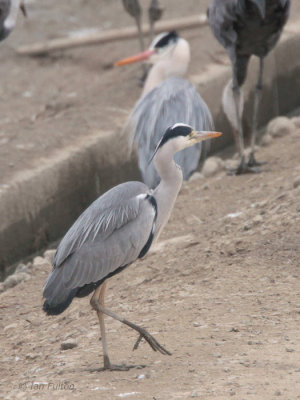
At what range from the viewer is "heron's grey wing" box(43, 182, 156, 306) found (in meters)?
4.45

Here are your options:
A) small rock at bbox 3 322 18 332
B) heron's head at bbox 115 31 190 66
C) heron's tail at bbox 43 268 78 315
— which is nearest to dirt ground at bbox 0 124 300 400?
small rock at bbox 3 322 18 332

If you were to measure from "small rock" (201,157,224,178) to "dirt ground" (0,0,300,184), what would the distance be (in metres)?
0.95

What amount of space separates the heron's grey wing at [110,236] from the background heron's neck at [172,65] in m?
4.20

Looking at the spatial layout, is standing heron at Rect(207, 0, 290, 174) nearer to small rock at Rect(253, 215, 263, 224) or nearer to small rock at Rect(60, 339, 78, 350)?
small rock at Rect(253, 215, 263, 224)

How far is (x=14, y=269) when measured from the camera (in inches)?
280

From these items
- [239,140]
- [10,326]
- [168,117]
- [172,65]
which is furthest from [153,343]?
[172,65]

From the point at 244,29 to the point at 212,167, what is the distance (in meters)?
1.48

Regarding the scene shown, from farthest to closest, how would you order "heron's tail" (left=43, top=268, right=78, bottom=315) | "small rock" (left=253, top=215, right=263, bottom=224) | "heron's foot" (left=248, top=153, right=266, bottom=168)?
"heron's foot" (left=248, top=153, right=266, bottom=168)
"small rock" (left=253, top=215, right=263, bottom=224)
"heron's tail" (left=43, top=268, right=78, bottom=315)

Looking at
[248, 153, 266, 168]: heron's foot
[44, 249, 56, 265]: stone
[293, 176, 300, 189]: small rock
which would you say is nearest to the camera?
[293, 176, 300, 189]: small rock

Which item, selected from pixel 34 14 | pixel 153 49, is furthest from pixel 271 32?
pixel 34 14

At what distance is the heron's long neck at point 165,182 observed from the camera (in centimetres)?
468

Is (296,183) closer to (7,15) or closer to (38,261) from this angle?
(38,261)

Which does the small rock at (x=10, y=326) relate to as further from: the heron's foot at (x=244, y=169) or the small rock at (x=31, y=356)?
the heron's foot at (x=244, y=169)

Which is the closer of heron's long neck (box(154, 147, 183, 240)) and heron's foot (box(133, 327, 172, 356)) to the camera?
heron's foot (box(133, 327, 172, 356))
